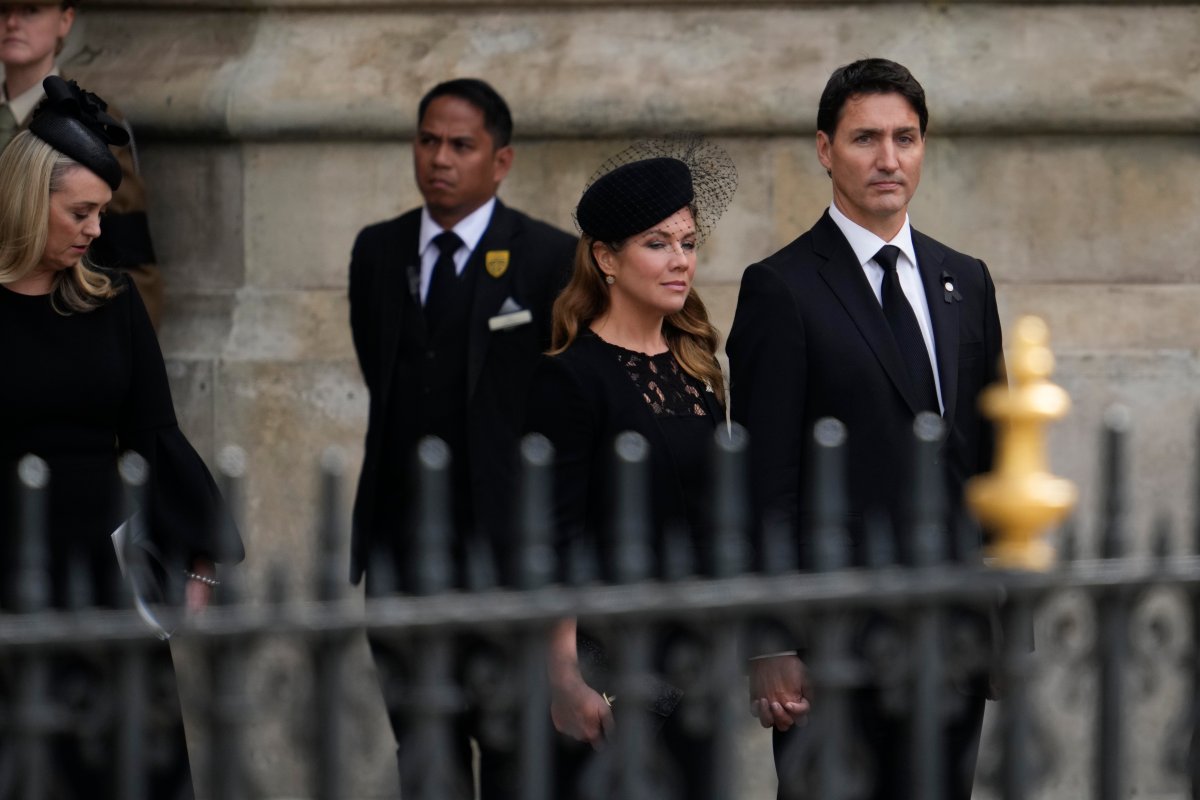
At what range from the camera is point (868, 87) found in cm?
523

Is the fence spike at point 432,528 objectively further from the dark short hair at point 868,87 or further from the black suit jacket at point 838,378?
the dark short hair at point 868,87

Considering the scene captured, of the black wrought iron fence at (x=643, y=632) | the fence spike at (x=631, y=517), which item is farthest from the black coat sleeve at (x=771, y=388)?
the fence spike at (x=631, y=517)

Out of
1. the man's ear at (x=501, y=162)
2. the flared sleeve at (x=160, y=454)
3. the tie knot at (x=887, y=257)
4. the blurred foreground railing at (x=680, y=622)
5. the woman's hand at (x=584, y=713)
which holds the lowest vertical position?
the woman's hand at (x=584, y=713)

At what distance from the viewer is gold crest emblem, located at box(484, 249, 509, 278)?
6781 mm

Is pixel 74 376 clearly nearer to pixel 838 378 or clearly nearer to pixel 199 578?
pixel 199 578

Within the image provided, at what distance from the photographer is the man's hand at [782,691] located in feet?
15.9

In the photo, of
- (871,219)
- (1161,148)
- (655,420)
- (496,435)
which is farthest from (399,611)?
(1161,148)

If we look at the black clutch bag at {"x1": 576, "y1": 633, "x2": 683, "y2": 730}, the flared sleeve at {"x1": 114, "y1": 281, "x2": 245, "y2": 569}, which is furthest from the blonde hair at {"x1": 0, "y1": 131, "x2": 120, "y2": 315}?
the black clutch bag at {"x1": 576, "y1": 633, "x2": 683, "y2": 730}

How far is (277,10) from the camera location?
26.5 feet

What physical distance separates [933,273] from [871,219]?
0.19m

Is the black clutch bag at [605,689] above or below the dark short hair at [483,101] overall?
below

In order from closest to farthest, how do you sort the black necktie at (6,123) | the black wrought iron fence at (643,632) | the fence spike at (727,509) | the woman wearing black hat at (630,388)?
1. the black wrought iron fence at (643,632)
2. the fence spike at (727,509)
3. the woman wearing black hat at (630,388)
4. the black necktie at (6,123)

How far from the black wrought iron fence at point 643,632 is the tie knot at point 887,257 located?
1.40 m

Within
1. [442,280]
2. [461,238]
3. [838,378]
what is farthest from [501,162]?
[838,378]
